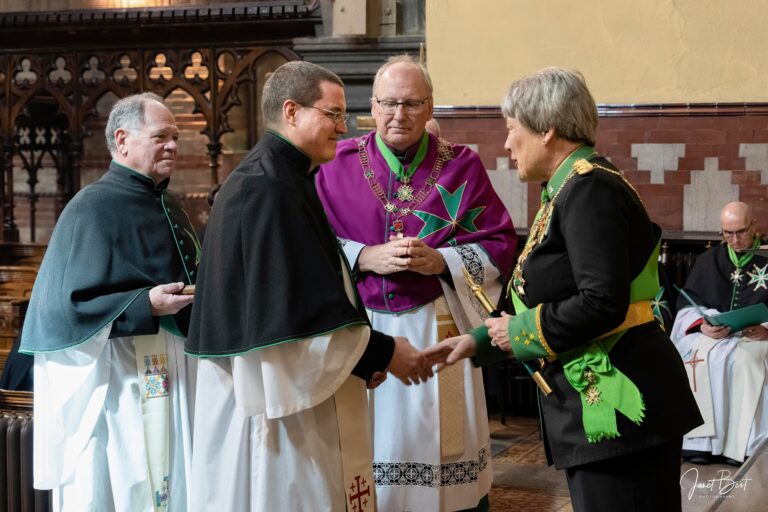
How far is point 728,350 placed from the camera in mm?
6352

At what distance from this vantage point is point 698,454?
6.29 m

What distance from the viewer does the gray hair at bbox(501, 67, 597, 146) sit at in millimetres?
2637

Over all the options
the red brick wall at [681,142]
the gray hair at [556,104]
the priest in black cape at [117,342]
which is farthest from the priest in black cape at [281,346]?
the red brick wall at [681,142]

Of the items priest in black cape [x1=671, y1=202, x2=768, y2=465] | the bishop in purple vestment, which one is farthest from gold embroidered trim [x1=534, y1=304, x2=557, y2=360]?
priest in black cape [x1=671, y1=202, x2=768, y2=465]

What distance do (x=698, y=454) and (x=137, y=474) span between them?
3802mm

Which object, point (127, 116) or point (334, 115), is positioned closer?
point (334, 115)

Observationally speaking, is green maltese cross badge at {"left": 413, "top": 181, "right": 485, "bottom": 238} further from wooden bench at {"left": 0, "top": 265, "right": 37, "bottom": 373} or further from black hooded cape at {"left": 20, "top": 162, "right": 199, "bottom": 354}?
wooden bench at {"left": 0, "top": 265, "right": 37, "bottom": 373}

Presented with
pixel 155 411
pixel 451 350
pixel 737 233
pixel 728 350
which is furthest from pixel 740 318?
pixel 155 411

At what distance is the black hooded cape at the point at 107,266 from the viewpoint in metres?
3.56

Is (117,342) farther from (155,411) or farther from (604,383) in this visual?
(604,383)

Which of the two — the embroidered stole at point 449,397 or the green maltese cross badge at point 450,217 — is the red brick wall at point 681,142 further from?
the embroidered stole at point 449,397

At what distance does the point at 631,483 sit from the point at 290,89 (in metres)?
Result: 1.37

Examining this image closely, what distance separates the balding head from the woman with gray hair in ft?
13.5

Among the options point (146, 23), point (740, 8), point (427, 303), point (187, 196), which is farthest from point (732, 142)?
point (187, 196)
